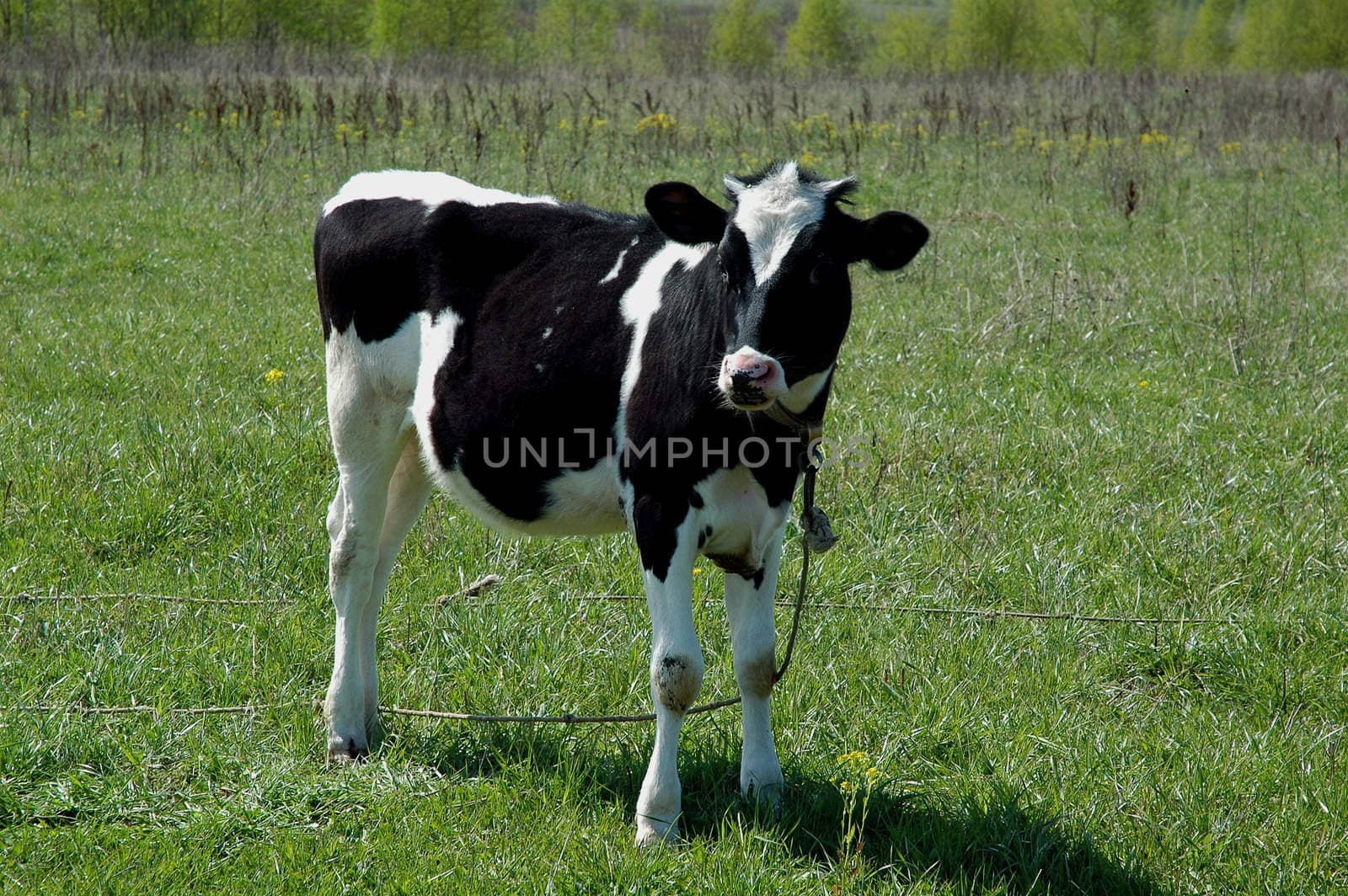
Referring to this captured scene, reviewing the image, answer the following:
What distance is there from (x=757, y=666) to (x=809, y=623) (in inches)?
45.4

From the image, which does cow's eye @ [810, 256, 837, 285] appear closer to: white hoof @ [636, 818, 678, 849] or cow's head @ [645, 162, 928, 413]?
cow's head @ [645, 162, 928, 413]

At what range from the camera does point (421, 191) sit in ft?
14.4

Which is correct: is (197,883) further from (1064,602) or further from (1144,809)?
(1064,602)

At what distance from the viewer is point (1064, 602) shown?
→ 197 inches

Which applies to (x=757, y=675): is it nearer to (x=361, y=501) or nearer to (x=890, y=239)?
(x=890, y=239)

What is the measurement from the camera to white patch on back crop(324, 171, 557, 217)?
432 centimetres

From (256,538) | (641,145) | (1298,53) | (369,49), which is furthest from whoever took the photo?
(369,49)

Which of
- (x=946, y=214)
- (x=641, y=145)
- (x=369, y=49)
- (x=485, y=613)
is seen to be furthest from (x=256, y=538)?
(x=369, y=49)

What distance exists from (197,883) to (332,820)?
0.44 metres

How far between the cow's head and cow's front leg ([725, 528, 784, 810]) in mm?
638

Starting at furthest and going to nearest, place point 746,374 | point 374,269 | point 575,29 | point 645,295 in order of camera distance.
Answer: point 575,29
point 374,269
point 645,295
point 746,374

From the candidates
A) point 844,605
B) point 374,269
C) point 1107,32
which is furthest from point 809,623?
point 1107,32

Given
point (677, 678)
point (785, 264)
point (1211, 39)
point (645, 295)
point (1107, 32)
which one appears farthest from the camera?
point (1211, 39)

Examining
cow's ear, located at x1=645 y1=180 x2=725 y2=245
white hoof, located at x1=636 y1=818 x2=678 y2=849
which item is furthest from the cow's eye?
white hoof, located at x1=636 y1=818 x2=678 y2=849
